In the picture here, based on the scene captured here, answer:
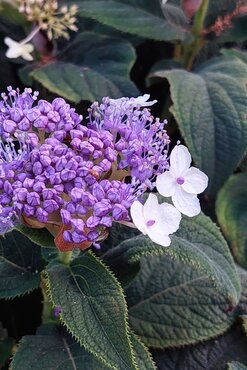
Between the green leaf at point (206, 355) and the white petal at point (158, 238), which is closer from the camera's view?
the white petal at point (158, 238)

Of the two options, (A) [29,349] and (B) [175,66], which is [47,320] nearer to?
(A) [29,349]

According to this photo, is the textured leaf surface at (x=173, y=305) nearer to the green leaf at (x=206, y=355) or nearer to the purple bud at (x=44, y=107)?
the green leaf at (x=206, y=355)

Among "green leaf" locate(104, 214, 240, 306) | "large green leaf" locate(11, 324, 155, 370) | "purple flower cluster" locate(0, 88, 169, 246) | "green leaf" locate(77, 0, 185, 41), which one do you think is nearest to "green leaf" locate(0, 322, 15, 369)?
"large green leaf" locate(11, 324, 155, 370)

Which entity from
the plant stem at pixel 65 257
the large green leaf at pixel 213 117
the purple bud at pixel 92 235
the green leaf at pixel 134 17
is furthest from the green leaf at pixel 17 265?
the green leaf at pixel 134 17

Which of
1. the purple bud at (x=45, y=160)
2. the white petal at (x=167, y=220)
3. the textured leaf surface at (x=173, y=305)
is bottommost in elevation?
the textured leaf surface at (x=173, y=305)

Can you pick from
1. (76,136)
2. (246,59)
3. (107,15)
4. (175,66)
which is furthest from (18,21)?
(76,136)

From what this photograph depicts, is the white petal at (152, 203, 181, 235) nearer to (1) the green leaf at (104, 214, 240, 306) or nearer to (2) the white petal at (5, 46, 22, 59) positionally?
(1) the green leaf at (104, 214, 240, 306)

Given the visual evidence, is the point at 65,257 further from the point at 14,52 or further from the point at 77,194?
the point at 14,52
